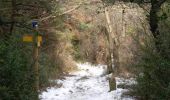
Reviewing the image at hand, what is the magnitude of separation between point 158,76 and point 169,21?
1557 mm

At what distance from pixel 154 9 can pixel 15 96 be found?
4.96m

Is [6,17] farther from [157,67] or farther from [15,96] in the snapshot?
[157,67]

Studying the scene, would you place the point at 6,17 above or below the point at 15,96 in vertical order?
above

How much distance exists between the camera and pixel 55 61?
23.4 metres

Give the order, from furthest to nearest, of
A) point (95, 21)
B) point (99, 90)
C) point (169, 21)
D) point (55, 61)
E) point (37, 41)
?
point (95, 21) < point (55, 61) < point (99, 90) < point (37, 41) < point (169, 21)

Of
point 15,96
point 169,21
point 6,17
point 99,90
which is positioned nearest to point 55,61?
point 99,90

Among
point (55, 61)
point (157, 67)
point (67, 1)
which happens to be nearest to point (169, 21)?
point (157, 67)

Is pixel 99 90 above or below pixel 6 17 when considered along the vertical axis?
below

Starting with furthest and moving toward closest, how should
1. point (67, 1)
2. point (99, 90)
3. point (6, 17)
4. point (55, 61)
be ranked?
point (55, 61) < point (67, 1) < point (99, 90) < point (6, 17)

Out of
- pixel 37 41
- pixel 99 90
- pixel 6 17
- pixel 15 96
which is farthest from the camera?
pixel 99 90

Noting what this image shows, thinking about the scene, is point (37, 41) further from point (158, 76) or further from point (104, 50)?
point (104, 50)

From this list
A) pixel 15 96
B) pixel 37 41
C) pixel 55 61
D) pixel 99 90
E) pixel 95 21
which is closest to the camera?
pixel 15 96

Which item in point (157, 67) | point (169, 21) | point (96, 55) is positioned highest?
point (169, 21)

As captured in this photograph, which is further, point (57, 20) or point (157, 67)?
point (57, 20)
